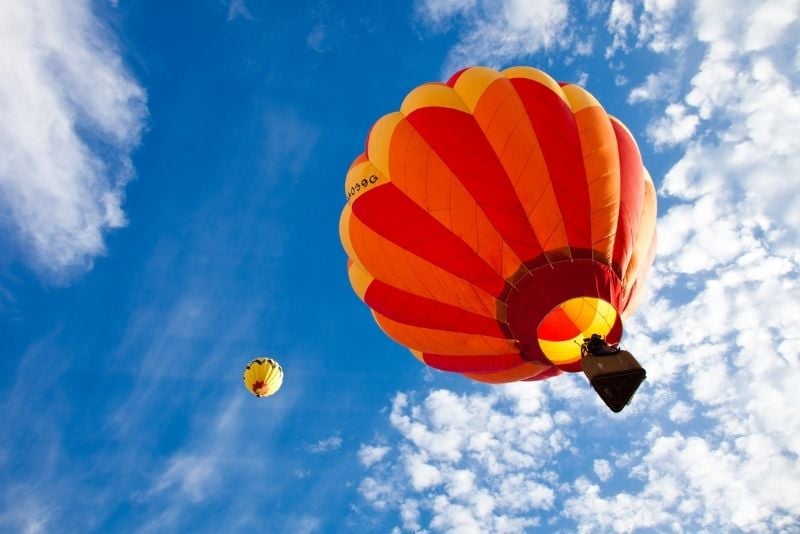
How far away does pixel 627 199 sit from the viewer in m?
8.40

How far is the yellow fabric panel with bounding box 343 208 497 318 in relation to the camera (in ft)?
26.7

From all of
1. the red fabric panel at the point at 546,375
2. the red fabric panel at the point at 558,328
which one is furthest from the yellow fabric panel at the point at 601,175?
the red fabric panel at the point at 546,375

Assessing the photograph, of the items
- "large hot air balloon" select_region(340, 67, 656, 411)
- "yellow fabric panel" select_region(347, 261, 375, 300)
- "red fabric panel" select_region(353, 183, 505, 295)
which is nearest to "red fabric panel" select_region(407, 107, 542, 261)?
"large hot air balloon" select_region(340, 67, 656, 411)

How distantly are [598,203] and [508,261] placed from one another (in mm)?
1575

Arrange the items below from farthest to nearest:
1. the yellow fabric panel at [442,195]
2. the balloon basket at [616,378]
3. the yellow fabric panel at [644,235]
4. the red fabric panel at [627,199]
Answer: the yellow fabric panel at [644,235] < the red fabric panel at [627,199] < the yellow fabric panel at [442,195] < the balloon basket at [616,378]

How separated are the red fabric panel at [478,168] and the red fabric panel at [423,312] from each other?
1315 millimetres

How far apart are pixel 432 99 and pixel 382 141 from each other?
1.06m

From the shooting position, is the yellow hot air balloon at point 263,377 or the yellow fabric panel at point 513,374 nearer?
the yellow fabric panel at point 513,374

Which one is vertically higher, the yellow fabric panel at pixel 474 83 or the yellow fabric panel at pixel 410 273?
the yellow fabric panel at pixel 474 83

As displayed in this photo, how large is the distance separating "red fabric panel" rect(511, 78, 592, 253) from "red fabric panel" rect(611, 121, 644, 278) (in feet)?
2.16

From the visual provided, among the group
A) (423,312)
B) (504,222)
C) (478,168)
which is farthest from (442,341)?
(478,168)

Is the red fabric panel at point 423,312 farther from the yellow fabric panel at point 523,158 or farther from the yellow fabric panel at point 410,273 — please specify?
the yellow fabric panel at point 523,158

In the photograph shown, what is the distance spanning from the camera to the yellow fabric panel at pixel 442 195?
784cm

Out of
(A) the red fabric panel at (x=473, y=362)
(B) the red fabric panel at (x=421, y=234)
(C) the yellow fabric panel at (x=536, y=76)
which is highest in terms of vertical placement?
(C) the yellow fabric panel at (x=536, y=76)
